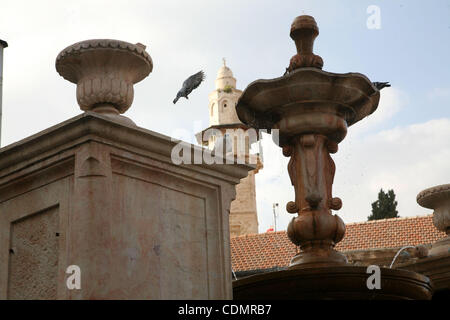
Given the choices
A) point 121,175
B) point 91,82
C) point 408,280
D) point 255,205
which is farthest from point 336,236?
point 255,205

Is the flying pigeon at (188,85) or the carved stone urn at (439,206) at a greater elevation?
the flying pigeon at (188,85)

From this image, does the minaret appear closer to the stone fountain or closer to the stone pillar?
the stone fountain

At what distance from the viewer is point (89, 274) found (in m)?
3.66

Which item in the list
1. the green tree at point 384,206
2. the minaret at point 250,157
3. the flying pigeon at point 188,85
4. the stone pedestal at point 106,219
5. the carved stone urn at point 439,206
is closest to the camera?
the stone pedestal at point 106,219

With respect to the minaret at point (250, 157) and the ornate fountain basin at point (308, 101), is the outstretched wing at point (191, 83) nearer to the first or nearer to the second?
the ornate fountain basin at point (308, 101)

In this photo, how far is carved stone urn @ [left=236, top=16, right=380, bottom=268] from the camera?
6.94m

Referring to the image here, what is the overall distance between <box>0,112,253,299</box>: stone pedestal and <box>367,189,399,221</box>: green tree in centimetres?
3595

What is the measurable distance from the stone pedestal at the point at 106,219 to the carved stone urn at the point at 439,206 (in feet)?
15.6

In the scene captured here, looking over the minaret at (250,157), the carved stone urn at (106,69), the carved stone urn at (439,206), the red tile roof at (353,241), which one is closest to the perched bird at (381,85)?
the carved stone urn at (439,206)

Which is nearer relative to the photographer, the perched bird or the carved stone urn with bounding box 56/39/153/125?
the carved stone urn with bounding box 56/39/153/125

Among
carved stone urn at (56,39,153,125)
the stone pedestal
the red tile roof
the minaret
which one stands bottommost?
the stone pedestal

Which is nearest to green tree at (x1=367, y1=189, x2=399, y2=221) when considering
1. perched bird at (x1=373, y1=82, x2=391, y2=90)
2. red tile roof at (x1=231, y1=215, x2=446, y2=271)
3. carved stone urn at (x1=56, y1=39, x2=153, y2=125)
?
red tile roof at (x1=231, y1=215, x2=446, y2=271)

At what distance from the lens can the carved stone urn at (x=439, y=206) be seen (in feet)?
28.8
